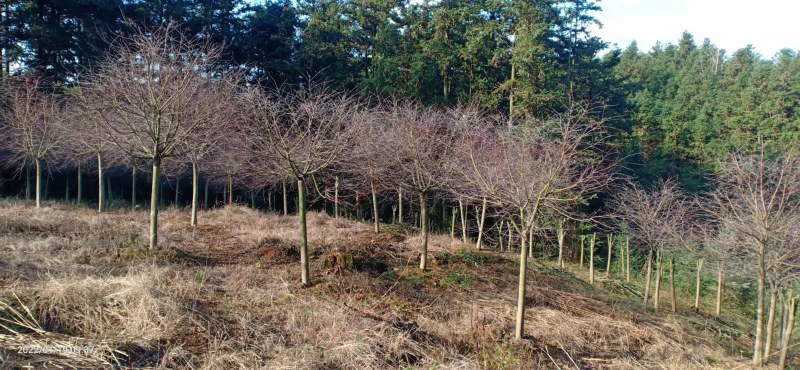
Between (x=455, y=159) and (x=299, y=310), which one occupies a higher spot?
(x=455, y=159)

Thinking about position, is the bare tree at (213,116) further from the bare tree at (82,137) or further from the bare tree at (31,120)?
the bare tree at (31,120)

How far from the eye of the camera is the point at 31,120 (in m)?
13.5

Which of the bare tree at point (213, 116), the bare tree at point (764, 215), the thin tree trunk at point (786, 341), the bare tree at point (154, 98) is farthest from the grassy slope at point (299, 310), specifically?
the bare tree at point (213, 116)

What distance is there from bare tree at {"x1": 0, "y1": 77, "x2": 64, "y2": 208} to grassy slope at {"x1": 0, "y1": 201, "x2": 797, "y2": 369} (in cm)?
478

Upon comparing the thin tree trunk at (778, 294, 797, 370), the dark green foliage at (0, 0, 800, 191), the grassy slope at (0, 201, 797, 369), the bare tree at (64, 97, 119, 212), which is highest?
the dark green foliage at (0, 0, 800, 191)

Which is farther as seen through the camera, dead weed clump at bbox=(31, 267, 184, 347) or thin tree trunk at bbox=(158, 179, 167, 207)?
thin tree trunk at bbox=(158, 179, 167, 207)

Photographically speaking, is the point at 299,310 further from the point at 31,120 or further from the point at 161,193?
the point at 161,193

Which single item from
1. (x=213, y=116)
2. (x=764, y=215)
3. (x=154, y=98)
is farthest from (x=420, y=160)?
(x=764, y=215)

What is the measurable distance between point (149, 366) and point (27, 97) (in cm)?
1358

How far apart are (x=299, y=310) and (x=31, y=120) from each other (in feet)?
43.3

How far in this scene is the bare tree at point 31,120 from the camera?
13.7m

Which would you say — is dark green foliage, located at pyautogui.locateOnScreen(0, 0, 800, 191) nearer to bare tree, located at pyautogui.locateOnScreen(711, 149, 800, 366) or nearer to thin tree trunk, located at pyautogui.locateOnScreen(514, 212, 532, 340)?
bare tree, located at pyautogui.locateOnScreen(711, 149, 800, 366)

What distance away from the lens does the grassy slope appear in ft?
15.5

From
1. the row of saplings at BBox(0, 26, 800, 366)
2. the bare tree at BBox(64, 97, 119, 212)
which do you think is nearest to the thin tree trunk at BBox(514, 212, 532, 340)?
the row of saplings at BBox(0, 26, 800, 366)
